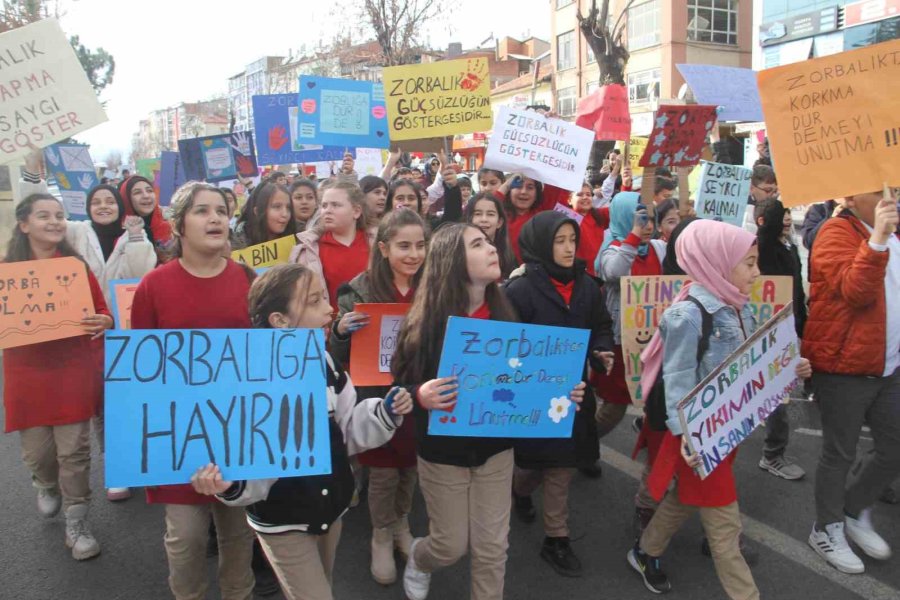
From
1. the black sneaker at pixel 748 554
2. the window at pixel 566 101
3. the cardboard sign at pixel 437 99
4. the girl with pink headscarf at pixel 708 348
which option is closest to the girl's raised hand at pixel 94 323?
the girl with pink headscarf at pixel 708 348

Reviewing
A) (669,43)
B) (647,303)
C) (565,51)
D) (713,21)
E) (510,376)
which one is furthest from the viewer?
(565,51)

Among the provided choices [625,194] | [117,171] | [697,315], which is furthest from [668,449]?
[117,171]

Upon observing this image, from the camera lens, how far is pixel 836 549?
328 cm

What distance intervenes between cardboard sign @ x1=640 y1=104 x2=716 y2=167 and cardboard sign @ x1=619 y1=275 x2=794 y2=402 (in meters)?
1.79

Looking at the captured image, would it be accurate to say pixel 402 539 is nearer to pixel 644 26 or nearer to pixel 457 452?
pixel 457 452


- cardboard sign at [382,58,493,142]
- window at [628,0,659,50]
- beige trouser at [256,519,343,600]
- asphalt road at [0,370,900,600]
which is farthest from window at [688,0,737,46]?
beige trouser at [256,519,343,600]

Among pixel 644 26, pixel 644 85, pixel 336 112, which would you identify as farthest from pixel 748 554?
pixel 644 26

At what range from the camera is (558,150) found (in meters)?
5.30

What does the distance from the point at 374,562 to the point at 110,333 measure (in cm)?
183

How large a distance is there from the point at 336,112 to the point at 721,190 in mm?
4071

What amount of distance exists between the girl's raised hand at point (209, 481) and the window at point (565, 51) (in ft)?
141

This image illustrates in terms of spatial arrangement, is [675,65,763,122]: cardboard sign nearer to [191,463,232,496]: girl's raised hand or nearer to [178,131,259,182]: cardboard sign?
[178,131,259,182]: cardboard sign

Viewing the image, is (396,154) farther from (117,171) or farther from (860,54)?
(117,171)

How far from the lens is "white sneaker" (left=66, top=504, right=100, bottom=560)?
3561mm
